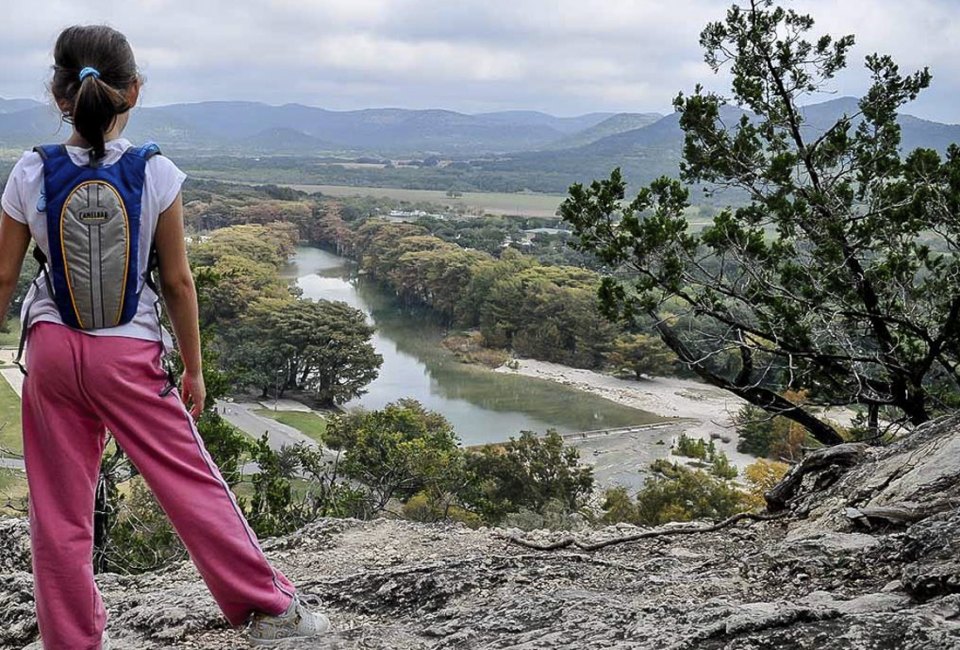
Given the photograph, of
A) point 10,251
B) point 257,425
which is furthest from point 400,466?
point 257,425

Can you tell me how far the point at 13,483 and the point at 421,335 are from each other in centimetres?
2384

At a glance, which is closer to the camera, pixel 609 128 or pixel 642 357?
pixel 642 357

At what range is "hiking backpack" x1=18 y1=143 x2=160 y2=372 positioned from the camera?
1.83 metres

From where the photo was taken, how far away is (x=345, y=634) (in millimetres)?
2328

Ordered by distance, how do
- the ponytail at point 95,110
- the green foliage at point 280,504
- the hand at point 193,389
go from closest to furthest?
1. the ponytail at point 95,110
2. the hand at point 193,389
3. the green foliage at point 280,504

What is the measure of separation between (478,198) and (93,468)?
97.7 m

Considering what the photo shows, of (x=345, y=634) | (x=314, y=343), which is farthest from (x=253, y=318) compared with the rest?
(x=345, y=634)

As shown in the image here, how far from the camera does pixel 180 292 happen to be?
6.60 feet

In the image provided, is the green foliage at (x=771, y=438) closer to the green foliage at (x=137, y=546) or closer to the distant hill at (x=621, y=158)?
the green foliage at (x=137, y=546)

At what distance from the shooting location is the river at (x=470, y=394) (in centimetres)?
2530

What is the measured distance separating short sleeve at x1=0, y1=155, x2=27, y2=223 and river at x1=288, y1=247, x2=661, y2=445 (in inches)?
829

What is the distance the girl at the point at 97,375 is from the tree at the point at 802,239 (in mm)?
3401

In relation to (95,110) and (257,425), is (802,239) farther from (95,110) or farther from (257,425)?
(257,425)

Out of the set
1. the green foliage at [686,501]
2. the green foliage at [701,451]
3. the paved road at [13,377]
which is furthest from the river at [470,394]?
the paved road at [13,377]
